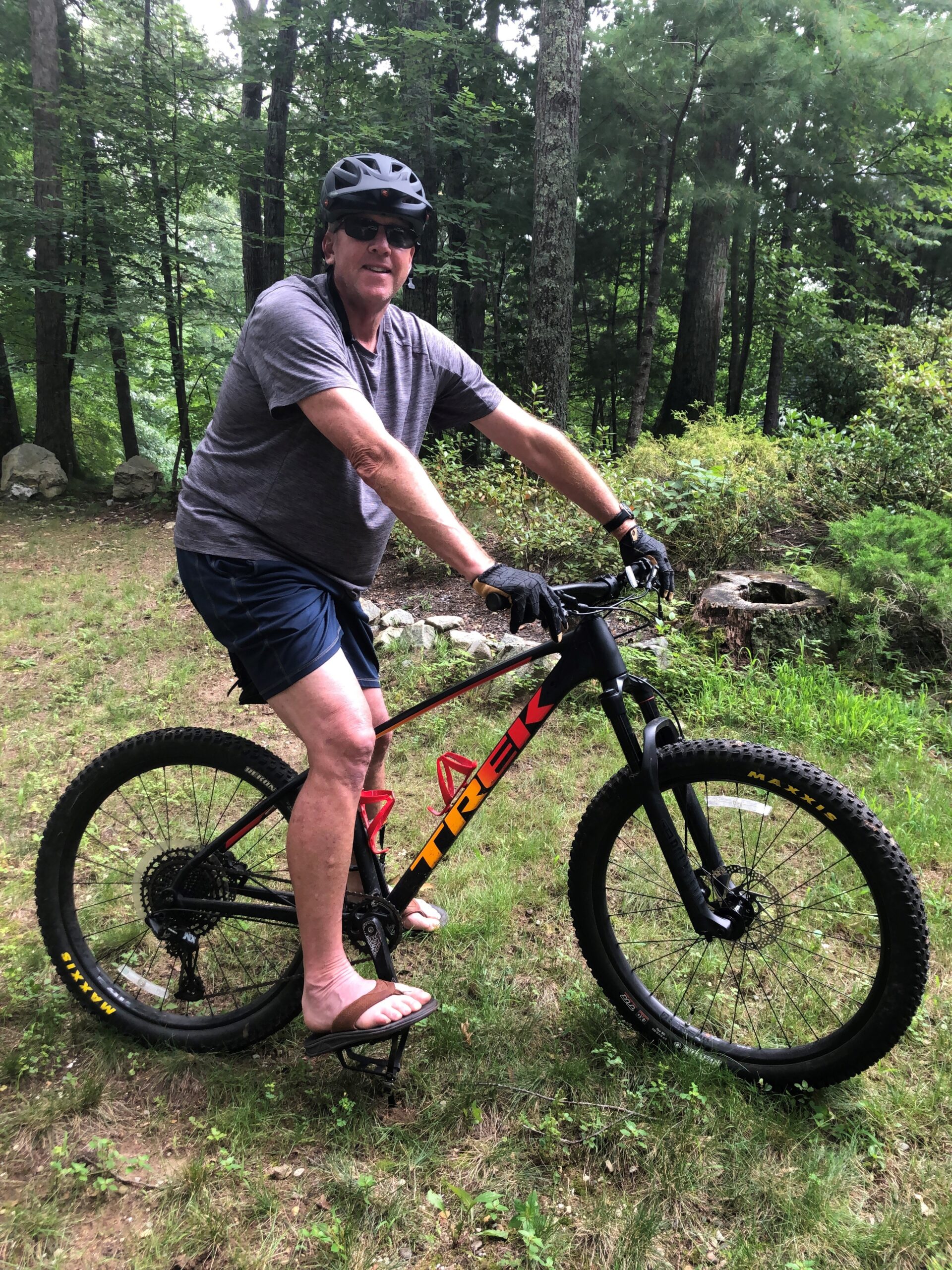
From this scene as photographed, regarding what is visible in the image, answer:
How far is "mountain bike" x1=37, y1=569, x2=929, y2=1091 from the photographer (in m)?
1.90

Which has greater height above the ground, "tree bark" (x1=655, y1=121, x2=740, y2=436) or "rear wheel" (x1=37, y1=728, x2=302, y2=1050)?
"tree bark" (x1=655, y1=121, x2=740, y2=436)

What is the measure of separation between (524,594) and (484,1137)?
56.0 inches

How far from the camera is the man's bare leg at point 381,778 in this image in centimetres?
238

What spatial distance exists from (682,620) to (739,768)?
291cm

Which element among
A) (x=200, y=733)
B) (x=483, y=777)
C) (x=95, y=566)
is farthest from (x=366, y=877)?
(x=95, y=566)

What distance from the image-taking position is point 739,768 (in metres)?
1.89

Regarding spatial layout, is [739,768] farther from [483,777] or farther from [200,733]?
[200,733]

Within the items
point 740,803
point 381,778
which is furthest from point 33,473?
point 740,803

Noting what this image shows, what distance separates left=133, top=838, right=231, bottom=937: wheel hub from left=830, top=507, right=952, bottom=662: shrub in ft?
12.0

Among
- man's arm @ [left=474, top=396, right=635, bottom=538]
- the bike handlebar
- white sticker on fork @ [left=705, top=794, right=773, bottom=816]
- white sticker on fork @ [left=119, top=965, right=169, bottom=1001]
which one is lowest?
white sticker on fork @ [left=119, top=965, right=169, bottom=1001]

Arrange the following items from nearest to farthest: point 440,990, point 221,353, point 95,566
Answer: point 440,990 → point 95,566 → point 221,353

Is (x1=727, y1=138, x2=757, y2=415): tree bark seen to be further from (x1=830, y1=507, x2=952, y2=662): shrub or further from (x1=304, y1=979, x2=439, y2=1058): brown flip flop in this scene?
(x1=304, y1=979, x2=439, y2=1058): brown flip flop

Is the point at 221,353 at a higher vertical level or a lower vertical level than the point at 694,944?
higher

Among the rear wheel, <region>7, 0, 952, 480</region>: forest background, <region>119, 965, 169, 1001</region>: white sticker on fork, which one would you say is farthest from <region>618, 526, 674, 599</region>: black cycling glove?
<region>7, 0, 952, 480</region>: forest background
